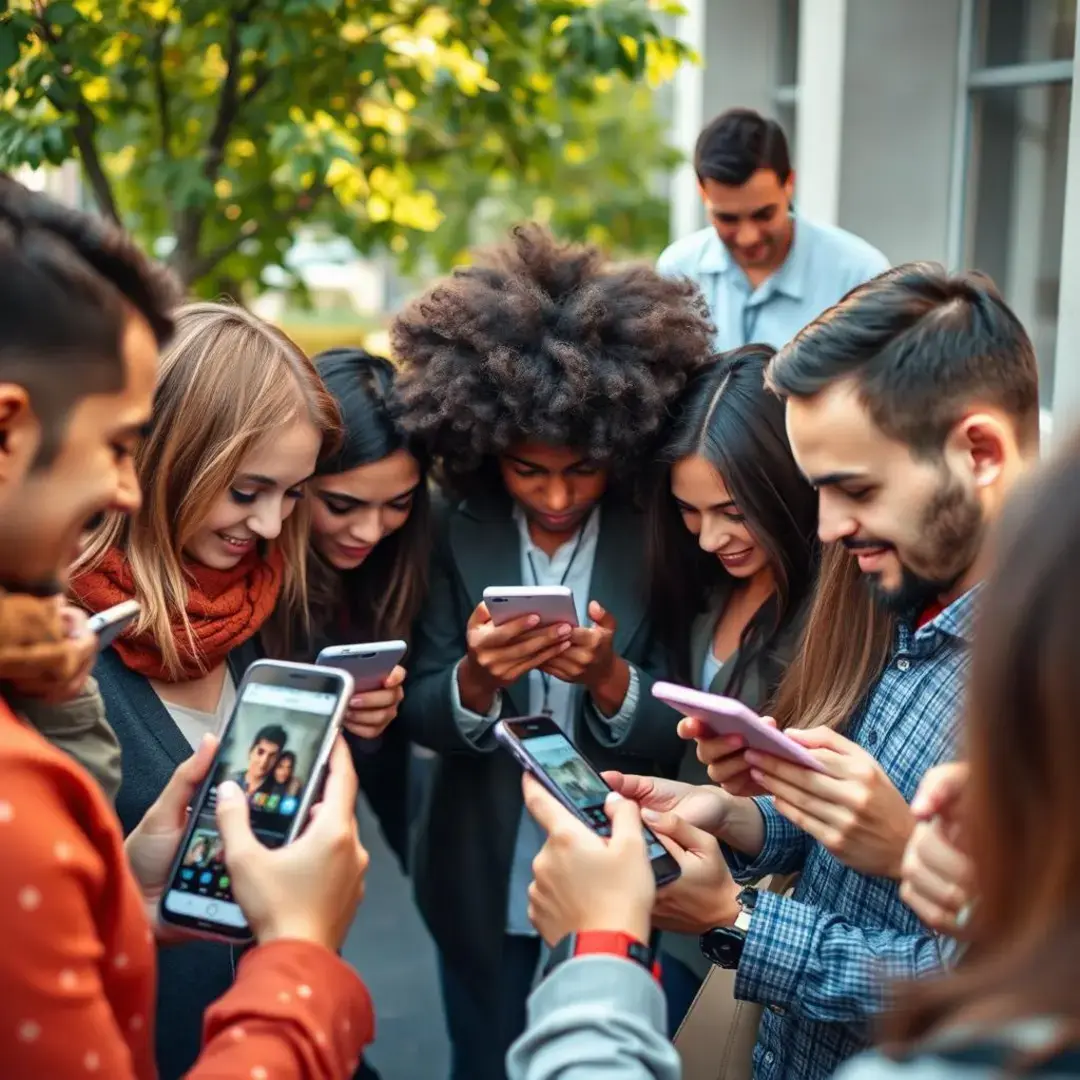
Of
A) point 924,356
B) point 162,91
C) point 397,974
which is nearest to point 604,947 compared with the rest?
point 924,356

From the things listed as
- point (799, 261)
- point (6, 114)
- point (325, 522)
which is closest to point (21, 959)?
point (325, 522)

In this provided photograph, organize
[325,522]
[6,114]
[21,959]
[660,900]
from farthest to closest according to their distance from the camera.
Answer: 1. [6,114]
2. [325,522]
3. [660,900]
4. [21,959]

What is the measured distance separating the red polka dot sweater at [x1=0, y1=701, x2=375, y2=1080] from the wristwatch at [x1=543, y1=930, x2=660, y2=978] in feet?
0.78

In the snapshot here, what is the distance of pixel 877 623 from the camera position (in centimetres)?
218

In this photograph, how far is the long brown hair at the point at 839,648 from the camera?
7.16ft

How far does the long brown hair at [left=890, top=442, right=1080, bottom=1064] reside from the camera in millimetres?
1028

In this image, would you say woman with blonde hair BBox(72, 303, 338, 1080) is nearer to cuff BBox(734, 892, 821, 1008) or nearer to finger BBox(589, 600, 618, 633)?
finger BBox(589, 600, 618, 633)

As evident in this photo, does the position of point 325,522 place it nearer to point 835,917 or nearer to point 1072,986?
point 835,917

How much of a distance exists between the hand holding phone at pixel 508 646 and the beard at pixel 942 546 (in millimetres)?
917

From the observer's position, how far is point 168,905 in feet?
5.69

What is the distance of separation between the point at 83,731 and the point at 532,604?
3.79 ft

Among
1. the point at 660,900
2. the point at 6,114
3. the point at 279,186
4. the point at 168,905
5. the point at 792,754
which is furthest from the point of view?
the point at 279,186

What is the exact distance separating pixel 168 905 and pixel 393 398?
150 cm

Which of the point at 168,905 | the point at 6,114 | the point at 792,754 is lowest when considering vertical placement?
the point at 168,905
